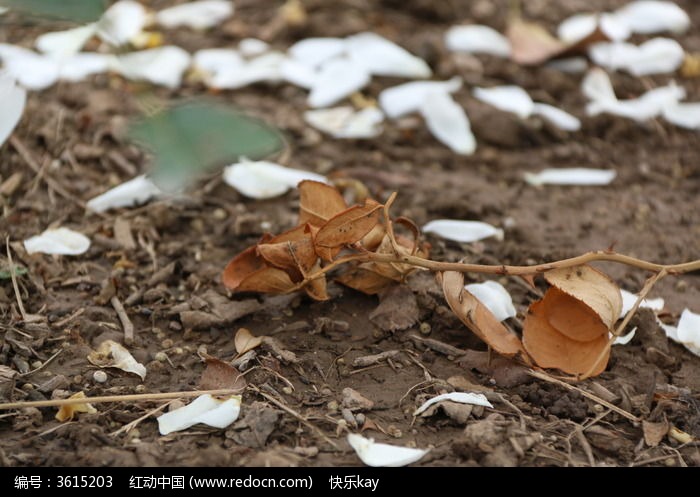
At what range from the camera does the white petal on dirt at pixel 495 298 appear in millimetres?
1501

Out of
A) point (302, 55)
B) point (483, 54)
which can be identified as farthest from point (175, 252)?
point (483, 54)

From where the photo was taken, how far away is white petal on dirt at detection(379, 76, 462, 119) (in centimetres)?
231

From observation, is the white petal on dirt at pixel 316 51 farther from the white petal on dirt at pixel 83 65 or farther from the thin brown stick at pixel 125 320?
the thin brown stick at pixel 125 320

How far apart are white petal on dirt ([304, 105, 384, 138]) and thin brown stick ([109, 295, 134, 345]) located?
0.84 meters

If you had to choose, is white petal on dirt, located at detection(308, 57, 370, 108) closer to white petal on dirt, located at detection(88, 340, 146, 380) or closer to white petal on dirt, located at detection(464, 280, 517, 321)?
white petal on dirt, located at detection(464, 280, 517, 321)

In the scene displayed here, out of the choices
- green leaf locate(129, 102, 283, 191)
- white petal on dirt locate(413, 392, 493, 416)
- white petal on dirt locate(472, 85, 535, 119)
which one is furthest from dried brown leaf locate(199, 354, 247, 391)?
white petal on dirt locate(472, 85, 535, 119)

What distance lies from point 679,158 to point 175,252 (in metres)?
1.30

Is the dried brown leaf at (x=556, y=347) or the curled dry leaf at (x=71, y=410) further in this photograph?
the dried brown leaf at (x=556, y=347)

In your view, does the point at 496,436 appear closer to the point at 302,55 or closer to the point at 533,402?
the point at 533,402

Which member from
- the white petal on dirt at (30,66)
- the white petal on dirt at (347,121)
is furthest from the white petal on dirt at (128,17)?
the white petal on dirt at (347,121)

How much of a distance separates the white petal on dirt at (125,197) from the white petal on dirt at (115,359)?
1.58 feet

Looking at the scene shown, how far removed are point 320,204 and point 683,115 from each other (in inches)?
52.1

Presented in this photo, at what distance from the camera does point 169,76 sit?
237 cm
